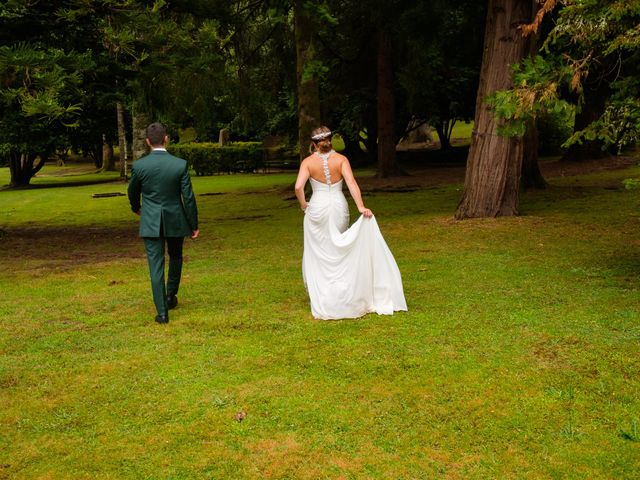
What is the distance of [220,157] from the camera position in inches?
1657

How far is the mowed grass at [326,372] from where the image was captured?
200 inches

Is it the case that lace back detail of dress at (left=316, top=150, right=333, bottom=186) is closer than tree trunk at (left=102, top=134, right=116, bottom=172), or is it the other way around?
lace back detail of dress at (left=316, top=150, right=333, bottom=186)

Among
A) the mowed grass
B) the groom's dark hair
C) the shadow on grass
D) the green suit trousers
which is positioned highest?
the groom's dark hair

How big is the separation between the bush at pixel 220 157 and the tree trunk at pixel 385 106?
13119mm

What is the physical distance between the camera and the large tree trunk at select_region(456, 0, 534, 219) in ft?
52.9

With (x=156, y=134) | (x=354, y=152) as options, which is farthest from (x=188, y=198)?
(x=354, y=152)

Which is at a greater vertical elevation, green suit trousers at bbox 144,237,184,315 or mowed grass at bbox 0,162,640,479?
green suit trousers at bbox 144,237,184,315

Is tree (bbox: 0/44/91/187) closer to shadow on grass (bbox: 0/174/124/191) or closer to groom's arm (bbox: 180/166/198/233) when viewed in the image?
groom's arm (bbox: 180/166/198/233)

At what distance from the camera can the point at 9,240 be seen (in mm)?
17516

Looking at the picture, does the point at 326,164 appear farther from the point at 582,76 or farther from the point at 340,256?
the point at 582,76

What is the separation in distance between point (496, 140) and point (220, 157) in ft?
90.5

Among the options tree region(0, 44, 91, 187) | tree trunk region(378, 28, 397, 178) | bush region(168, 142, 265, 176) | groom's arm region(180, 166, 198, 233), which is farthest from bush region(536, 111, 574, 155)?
groom's arm region(180, 166, 198, 233)

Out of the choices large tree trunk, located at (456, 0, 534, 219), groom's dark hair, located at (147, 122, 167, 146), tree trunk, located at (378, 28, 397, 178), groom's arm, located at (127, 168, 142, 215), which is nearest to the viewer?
groom's dark hair, located at (147, 122, 167, 146)

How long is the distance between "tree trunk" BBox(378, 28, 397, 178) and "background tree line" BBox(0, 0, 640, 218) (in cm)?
5
